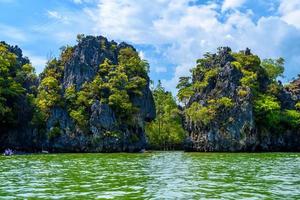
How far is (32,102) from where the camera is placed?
2387 inches

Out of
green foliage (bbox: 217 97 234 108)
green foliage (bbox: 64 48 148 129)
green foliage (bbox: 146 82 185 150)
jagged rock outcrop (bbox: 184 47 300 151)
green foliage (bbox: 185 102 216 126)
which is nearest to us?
jagged rock outcrop (bbox: 184 47 300 151)

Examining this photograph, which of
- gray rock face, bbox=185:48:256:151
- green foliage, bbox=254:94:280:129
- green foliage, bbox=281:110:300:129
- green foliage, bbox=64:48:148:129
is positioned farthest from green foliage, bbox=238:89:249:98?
green foliage, bbox=64:48:148:129

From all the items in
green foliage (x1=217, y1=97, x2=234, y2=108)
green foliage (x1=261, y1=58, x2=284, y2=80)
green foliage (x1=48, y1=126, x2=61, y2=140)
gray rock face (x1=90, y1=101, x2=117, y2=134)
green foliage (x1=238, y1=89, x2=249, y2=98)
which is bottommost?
green foliage (x1=48, y1=126, x2=61, y2=140)

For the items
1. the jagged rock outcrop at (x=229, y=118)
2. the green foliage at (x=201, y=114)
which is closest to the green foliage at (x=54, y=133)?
the jagged rock outcrop at (x=229, y=118)

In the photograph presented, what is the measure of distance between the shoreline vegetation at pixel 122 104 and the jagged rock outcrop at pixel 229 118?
0.13 m

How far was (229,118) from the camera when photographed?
59406 mm

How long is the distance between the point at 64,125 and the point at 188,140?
17533 mm

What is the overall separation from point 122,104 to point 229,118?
14.7m

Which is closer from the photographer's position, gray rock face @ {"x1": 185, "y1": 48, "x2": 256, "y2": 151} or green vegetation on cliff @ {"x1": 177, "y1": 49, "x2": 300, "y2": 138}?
gray rock face @ {"x1": 185, "y1": 48, "x2": 256, "y2": 151}

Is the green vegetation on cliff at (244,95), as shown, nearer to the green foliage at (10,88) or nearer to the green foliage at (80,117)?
the green foliage at (80,117)

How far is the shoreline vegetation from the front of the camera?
57688 millimetres

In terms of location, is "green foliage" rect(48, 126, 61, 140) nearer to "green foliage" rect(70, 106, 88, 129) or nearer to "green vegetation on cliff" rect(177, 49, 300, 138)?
"green foliage" rect(70, 106, 88, 129)

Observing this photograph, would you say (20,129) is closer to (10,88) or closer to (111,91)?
(10,88)

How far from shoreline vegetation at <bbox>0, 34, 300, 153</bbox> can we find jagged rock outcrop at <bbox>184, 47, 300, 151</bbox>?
0.13 m
